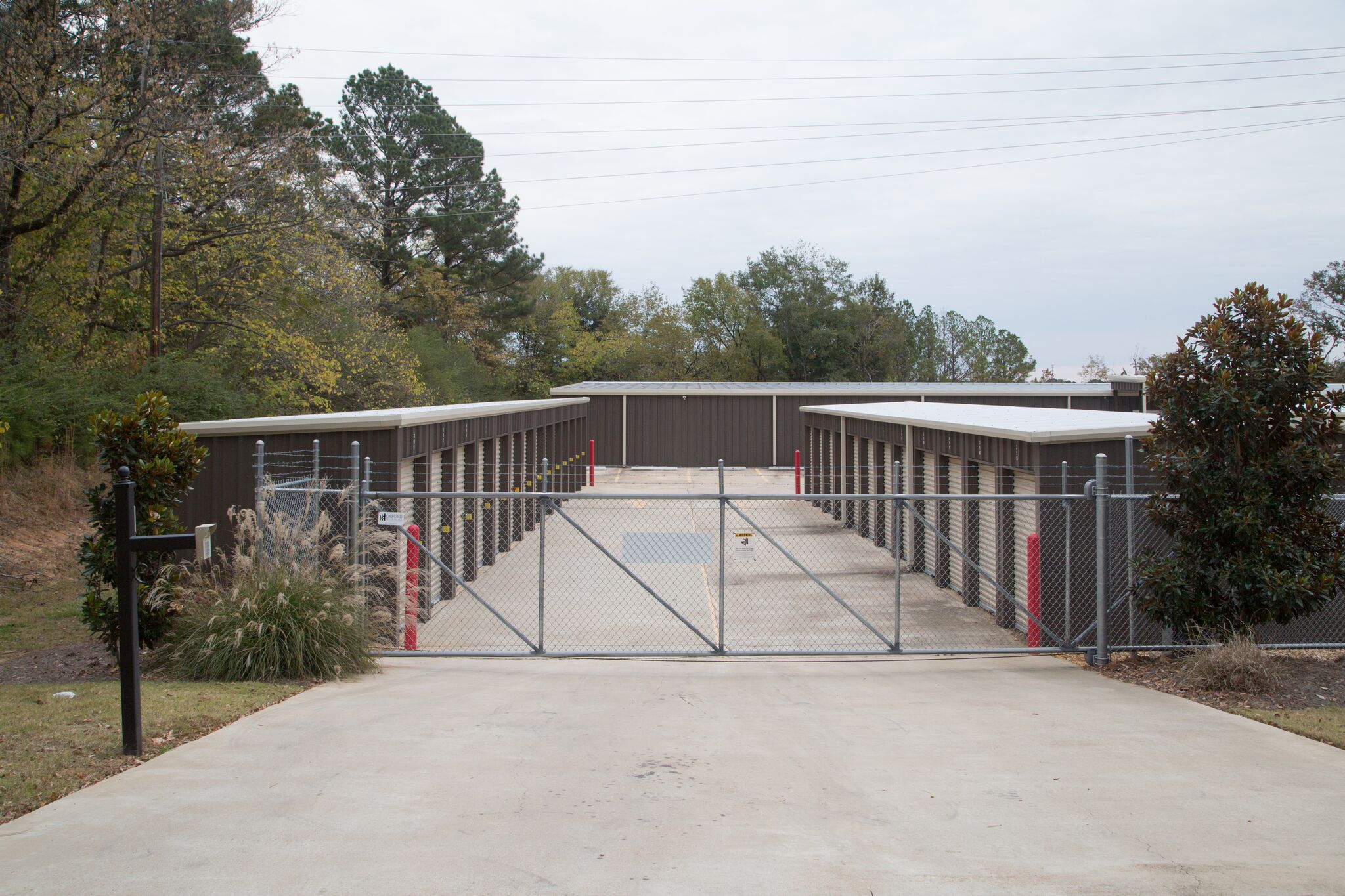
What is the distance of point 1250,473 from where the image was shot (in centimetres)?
900

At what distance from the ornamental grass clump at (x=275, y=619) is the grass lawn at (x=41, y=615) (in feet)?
10.0

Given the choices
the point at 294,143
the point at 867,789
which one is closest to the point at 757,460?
the point at 294,143

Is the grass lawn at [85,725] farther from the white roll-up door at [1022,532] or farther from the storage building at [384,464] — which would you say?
the white roll-up door at [1022,532]

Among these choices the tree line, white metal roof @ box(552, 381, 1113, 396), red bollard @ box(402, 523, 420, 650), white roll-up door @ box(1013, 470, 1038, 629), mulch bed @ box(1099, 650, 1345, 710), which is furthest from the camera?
white metal roof @ box(552, 381, 1113, 396)

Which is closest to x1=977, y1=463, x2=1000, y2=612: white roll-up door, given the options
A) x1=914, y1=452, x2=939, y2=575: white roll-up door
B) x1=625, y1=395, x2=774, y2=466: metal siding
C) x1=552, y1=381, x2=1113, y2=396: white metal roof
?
x1=914, y1=452, x2=939, y2=575: white roll-up door

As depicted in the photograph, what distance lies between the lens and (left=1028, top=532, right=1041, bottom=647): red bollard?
421 inches

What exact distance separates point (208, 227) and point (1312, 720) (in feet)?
82.0

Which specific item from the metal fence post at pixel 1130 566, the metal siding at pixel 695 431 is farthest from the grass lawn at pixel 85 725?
the metal siding at pixel 695 431

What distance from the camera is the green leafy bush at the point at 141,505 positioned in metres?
9.00

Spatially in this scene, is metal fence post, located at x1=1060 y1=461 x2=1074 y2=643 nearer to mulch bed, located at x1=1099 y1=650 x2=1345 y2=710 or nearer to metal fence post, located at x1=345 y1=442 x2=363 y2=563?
mulch bed, located at x1=1099 y1=650 x2=1345 y2=710

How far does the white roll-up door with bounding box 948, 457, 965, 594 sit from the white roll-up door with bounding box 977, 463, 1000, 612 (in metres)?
0.77

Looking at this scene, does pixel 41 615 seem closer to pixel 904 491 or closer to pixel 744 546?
pixel 744 546

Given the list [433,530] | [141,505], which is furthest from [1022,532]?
[141,505]

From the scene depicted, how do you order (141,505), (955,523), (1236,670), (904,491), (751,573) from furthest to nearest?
1. (904,491)
2. (751,573)
3. (955,523)
4. (141,505)
5. (1236,670)
